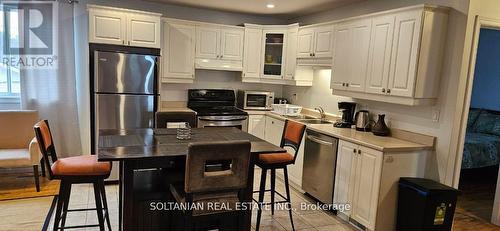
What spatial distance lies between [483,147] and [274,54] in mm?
3401

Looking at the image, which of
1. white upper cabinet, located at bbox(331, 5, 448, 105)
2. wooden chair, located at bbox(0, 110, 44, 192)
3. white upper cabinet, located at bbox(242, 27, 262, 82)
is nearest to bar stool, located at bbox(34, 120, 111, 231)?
wooden chair, located at bbox(0, 110, 44, 192)

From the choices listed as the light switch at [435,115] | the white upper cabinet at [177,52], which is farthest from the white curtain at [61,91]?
the light switch at [435,115]

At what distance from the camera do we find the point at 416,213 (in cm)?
296

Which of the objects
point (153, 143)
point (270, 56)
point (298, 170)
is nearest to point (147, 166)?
point (153, 143)

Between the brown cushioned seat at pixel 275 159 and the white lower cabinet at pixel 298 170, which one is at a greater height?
the brown cushioned seat at pixel 275 159

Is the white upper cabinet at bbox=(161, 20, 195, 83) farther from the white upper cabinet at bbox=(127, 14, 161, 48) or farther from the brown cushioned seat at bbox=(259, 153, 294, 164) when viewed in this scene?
the brown cushioned seat at bbox=(259, 153, 294, 164)

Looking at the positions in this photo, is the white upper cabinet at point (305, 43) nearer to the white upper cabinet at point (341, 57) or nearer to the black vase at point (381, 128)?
the white upper cabinet at point (341, 57)

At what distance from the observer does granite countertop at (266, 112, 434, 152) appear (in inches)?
122

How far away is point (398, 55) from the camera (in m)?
3.26

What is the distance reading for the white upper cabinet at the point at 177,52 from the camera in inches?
189

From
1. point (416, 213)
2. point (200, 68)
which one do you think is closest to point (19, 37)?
point (200, 68)

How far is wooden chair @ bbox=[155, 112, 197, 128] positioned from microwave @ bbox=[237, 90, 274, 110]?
1869 mm

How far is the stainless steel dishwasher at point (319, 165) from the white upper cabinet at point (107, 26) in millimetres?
2674

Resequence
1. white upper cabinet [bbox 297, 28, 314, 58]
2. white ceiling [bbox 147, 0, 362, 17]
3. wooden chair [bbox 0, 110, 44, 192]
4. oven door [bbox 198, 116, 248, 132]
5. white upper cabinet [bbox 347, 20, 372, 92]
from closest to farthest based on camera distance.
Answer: white upper cabinet [bbox 347, 20, 372, 92], wooden chair [bbox 0, 110, 44, 192], white ceiling [bbox 147, 0, 362, 17], white upper cabinet [bbox 297, 28, 314, 58], oven door [bbox 198, 116, 248, 132]
